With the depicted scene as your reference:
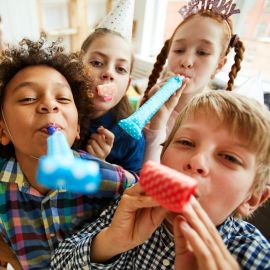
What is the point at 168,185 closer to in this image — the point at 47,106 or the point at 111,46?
the point at 47,106

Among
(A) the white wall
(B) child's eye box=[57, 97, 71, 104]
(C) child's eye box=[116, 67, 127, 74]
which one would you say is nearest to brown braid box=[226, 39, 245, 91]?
(C) child's eye box=[116, 67, 127, 74]

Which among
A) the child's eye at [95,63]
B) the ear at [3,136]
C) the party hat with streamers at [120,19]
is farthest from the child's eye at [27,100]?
the party hat with streamers at [120,19]

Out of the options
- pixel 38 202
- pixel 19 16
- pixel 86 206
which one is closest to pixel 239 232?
pixel 86 206

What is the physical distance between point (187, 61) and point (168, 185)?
23.8 inches

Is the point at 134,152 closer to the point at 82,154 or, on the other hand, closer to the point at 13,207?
the point at 82,154

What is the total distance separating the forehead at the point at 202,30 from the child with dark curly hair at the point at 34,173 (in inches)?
16.4

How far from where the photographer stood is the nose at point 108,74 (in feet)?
2.69

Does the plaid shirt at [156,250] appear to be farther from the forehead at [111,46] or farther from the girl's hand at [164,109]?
the forehead at [111,46]

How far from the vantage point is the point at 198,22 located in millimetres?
817

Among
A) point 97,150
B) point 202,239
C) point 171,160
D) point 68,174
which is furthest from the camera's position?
point 97,150

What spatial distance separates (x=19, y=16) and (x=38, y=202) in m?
2.08

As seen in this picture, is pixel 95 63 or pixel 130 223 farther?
pixel 95 63

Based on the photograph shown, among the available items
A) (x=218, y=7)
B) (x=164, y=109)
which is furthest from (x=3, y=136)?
(x=218, y=7)

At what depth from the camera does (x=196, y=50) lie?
0.81 metres
